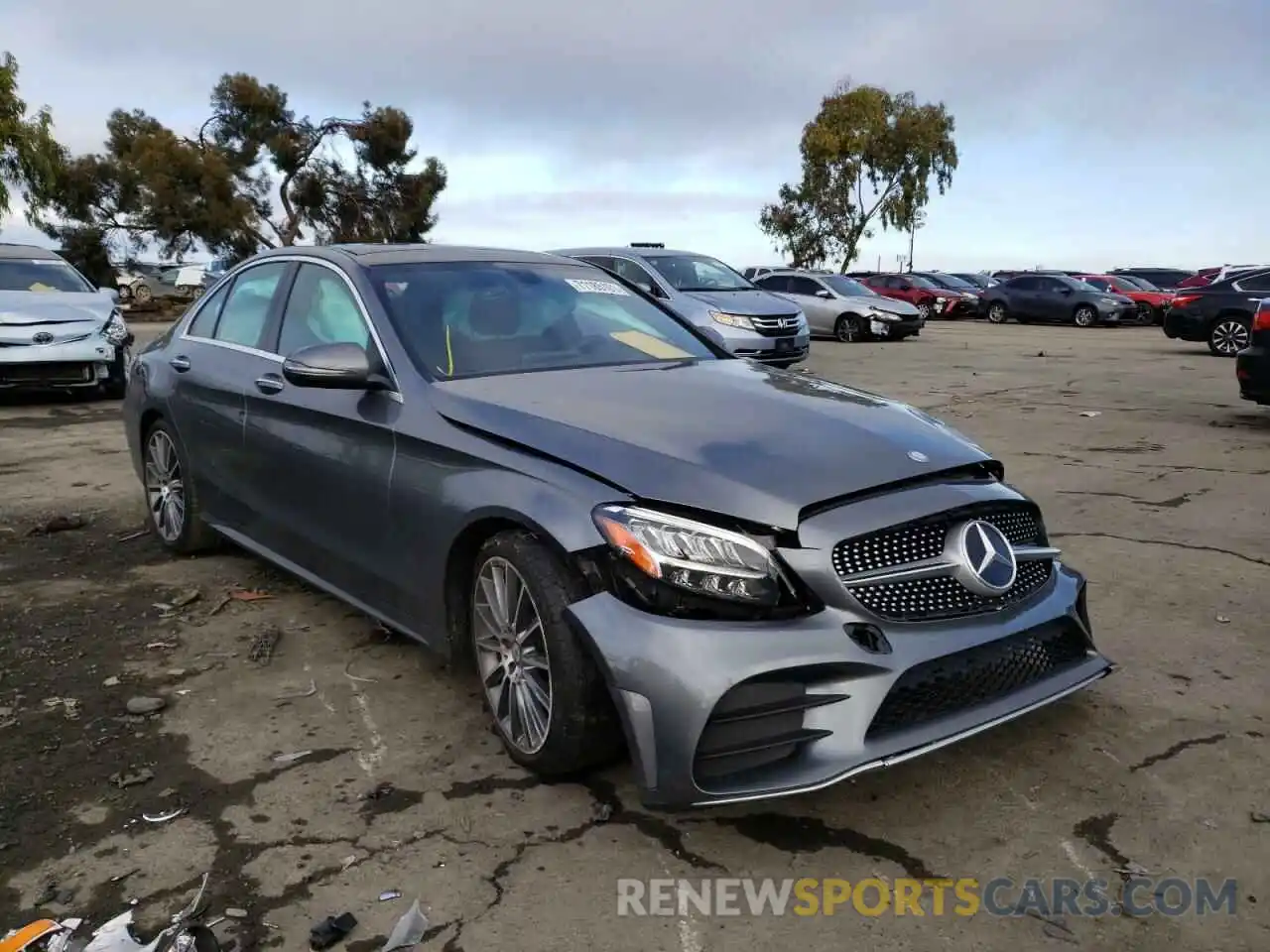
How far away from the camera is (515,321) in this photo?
410 centimetres

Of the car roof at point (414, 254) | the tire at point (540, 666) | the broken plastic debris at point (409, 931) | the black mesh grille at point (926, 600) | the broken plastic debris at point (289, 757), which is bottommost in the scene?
the broken plastic debris at point (409, 931)

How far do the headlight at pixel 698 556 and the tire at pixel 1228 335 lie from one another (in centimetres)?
1805

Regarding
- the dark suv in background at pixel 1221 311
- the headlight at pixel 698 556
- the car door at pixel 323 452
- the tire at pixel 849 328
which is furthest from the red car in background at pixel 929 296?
the headlight at pixel 698 556

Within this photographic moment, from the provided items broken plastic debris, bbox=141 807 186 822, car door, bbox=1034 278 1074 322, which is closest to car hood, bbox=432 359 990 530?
broken plastic debris, bbox=141 807 186 822

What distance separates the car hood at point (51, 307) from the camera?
10.8 metres

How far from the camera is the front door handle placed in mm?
4344

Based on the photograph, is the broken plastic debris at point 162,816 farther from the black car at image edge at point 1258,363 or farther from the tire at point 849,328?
the tire at point 849,328

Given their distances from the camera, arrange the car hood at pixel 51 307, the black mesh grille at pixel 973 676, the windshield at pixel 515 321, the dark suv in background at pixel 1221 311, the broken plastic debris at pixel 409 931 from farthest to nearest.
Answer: the dark suv in background at pixel 1221 311 < the car hood at pixel 51 307 < the windshield at pixel 515 321 < the black mesh grille at pixel 973 676 < the broken plastic debris at pixel 409 931

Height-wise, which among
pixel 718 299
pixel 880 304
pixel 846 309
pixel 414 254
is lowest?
pixel 846 309

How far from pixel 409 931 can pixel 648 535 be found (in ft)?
3.61

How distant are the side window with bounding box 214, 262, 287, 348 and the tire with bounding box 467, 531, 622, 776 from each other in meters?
2.17

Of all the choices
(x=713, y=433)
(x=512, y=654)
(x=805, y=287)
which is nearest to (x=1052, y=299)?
(x=805, y=287)

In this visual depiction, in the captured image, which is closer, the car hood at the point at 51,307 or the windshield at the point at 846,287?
the car hood at the point at 51,307

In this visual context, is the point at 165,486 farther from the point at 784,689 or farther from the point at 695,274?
the point at 695,274
